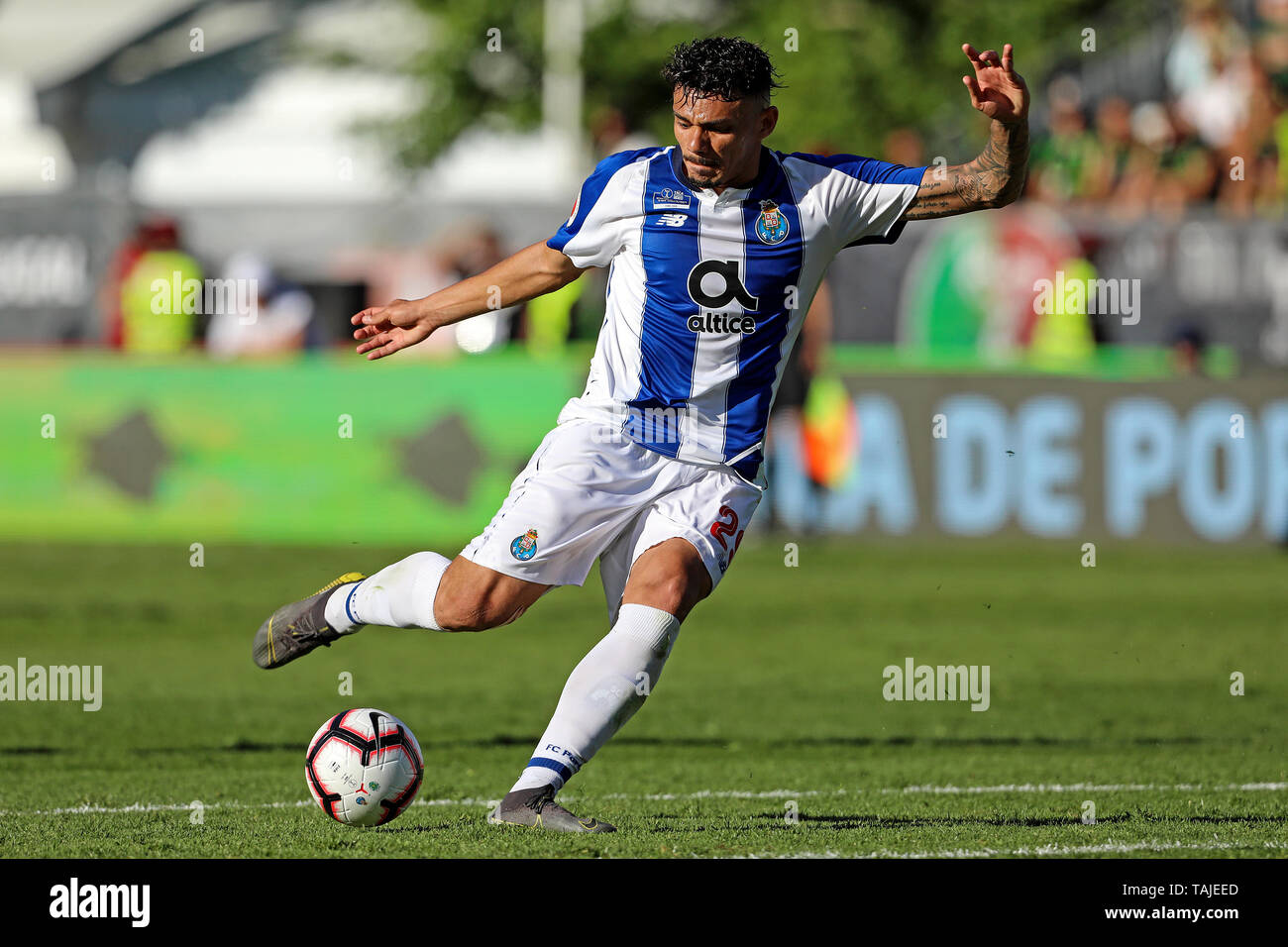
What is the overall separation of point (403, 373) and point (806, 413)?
3444mm

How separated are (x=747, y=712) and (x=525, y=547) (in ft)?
12.0

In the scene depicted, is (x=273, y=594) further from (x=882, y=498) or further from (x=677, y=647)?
(x=882, y=498)

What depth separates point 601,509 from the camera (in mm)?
6430

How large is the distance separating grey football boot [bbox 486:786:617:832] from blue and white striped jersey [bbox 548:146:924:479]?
1.21 metres

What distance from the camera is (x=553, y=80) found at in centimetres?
3206

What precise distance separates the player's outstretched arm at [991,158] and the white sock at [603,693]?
1.67 m

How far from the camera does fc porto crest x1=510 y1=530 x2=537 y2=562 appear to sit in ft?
20.9

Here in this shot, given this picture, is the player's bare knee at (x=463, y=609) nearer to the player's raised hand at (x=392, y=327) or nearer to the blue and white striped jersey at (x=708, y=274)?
the blue and white striped jersey at (x=708, y=274)

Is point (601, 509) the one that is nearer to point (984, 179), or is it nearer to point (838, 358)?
point (984, 179)

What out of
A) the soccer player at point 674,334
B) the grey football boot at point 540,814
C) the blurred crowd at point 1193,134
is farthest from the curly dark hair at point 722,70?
the blurred crowd at point 1193,134

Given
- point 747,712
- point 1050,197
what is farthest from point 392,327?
point 1050,197

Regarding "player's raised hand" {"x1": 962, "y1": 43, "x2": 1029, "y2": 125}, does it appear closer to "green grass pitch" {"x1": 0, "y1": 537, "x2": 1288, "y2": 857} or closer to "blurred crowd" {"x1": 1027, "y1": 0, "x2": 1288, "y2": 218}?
"green grass pitch" {"x1": 0, "y1": 537, "x2": 1288, "y2": 857}

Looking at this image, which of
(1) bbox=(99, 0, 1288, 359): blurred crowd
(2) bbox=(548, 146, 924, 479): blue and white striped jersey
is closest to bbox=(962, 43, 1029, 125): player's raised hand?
(2) bbox=(548, 146, 924, 479): blue and white striped jersey

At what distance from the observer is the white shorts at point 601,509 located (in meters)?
6.38
